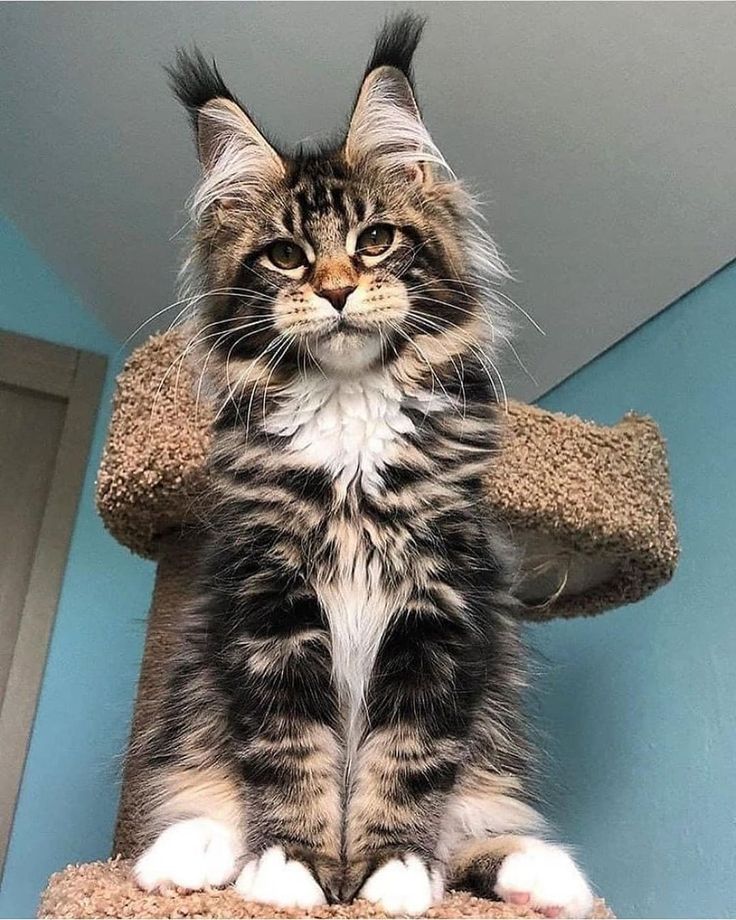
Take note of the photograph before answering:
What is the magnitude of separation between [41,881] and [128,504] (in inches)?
42.1

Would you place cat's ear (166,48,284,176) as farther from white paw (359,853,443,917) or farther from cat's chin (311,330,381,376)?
white paw (359,853,443,917)

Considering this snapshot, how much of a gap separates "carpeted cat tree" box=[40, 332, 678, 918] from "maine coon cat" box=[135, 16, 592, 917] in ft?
0.47

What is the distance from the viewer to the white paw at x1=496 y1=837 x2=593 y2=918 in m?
0.72

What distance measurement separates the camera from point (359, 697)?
85cm

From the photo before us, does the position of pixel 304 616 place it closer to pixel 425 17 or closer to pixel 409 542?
pixel 409 542

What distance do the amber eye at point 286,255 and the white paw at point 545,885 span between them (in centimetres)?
65

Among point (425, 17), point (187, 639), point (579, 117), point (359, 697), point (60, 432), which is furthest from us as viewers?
point (60, 432)

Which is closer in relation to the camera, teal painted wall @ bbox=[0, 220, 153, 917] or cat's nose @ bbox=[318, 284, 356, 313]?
cat's nose @ bbox=[318, 284, 356, 313]

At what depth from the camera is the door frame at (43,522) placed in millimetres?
1839

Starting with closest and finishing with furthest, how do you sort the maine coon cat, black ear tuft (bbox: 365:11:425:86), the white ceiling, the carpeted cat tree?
the maine coon cat
black ear tuft (bbox: 365:11:425:86)
the carpeted cat tree
the white ceiling

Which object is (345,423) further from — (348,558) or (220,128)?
(220,128)

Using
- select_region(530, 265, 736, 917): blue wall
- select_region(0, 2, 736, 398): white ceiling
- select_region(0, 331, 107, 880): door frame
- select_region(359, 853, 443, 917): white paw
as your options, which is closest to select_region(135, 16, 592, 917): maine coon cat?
select_region(359, 853, 443, 917): white paw

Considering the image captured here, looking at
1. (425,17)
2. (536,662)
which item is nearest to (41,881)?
(536,662)

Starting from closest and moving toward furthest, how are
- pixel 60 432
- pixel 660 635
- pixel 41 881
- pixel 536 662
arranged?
pixel 536 662
pixel 660 635
pixel 41 881
pixel 60 432
